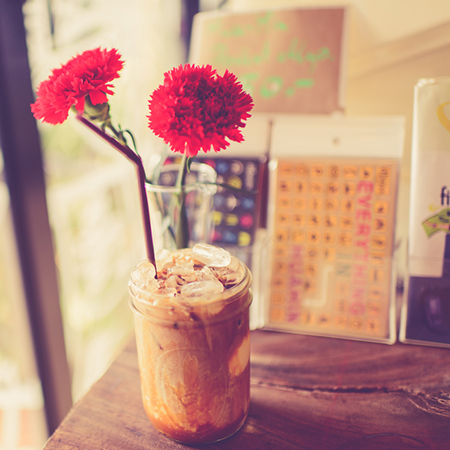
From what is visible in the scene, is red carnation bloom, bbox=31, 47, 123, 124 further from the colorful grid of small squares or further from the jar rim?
the colorful grid of small squares

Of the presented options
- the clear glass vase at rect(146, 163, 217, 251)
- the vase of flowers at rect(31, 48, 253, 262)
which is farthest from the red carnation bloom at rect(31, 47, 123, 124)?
the clear glass vase at rect(146, 163, 217, 251)

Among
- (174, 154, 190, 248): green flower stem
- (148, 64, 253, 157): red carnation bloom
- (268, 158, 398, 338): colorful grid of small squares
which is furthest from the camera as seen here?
(268, 158, 398, 338): colorful grid of small squares

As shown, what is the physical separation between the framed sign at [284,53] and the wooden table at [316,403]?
0.50m

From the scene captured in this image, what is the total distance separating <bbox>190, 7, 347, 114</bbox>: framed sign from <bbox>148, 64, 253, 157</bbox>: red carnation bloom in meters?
0.42

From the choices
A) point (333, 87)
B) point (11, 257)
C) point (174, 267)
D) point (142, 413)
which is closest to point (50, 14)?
point (11, 257)

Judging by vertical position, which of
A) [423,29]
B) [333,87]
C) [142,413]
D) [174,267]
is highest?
[423,29]

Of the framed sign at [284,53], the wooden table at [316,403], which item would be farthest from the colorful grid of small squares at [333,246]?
the framed sign at [284,53]

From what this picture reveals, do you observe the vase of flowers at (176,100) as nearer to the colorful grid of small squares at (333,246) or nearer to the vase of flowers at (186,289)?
the vase of flowers at (186,289)

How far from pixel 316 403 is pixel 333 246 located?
0.28 metres

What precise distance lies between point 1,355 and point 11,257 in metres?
0.33

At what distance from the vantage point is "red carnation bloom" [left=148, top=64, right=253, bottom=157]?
16.2 inches

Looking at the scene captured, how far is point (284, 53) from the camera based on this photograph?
824 millimetres

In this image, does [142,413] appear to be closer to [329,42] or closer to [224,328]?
[224,328]

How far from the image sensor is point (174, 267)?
488mm
